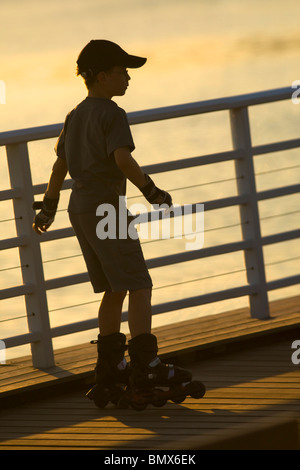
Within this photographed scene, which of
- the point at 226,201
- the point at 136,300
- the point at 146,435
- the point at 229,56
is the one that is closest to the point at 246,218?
the point at 226,201

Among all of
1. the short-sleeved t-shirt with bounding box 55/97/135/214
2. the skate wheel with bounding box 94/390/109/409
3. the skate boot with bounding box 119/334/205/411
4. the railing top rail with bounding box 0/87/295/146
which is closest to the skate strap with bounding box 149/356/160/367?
the skate boot with bounding box 119/334/205/411

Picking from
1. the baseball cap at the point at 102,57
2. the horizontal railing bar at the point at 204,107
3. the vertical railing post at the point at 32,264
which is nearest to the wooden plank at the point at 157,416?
the vertical railing post at the point at 32,264

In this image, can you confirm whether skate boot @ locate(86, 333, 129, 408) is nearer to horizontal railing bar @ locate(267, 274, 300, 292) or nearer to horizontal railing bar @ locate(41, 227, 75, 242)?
horizontal railing bar @ locate(41, 227, 75, 242)

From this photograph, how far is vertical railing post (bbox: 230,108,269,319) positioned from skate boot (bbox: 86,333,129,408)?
1494 mm

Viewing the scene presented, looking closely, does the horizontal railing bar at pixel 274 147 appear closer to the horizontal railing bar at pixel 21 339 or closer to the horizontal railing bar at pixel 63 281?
the horizontal railing bar at pixel 63 281

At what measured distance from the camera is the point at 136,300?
17.5ft

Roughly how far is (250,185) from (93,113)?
179 cm

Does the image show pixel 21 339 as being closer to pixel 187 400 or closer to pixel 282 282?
pixel 187 400

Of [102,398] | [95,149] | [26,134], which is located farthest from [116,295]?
[26,134]

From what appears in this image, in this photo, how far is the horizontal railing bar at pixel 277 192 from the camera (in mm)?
6918

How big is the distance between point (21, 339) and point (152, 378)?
911 millimetres

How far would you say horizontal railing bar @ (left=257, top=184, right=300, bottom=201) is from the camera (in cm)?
692

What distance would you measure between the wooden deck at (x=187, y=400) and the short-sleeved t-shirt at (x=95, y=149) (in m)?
0.97
